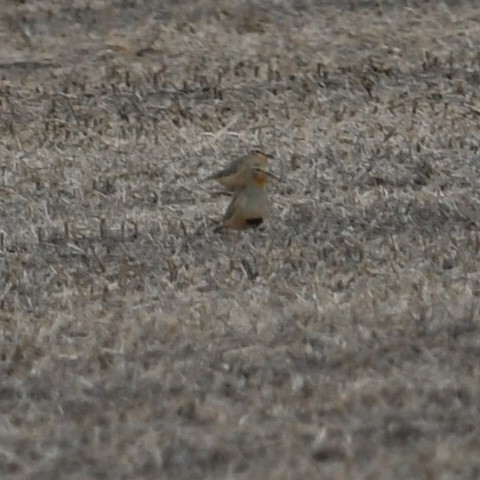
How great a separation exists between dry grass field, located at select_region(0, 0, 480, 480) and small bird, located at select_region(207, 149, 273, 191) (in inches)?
7.5

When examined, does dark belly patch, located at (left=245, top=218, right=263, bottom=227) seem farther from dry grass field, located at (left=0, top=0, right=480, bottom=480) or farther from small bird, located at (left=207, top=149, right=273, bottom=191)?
small bird, located at (left=207, top=149, right=273, bottom=191)

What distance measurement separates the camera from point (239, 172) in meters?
10.1

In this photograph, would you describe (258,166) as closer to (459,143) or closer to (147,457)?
(459,143)

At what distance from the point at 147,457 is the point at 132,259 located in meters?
3.39

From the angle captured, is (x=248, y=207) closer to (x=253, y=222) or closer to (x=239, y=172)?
(x=253, y=222)

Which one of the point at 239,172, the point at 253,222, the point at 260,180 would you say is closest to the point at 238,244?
the point at 253,222

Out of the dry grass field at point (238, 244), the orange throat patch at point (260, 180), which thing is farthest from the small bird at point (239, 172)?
the dry grass field at point (238, 244)

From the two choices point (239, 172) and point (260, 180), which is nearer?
point (260, 180)

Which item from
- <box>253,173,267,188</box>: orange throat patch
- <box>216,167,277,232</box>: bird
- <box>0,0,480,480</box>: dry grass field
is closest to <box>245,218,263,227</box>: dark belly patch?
<box>216,167,277,232</box>: bird

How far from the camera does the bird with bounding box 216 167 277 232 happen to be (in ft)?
30.8

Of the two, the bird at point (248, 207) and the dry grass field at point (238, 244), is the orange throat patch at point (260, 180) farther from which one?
the dry grass field at point (238, 244)

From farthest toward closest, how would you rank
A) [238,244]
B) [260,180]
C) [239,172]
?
[239,172]
[260,180]
[238,244]

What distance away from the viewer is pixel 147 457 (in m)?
5.63

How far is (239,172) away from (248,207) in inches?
28.9
